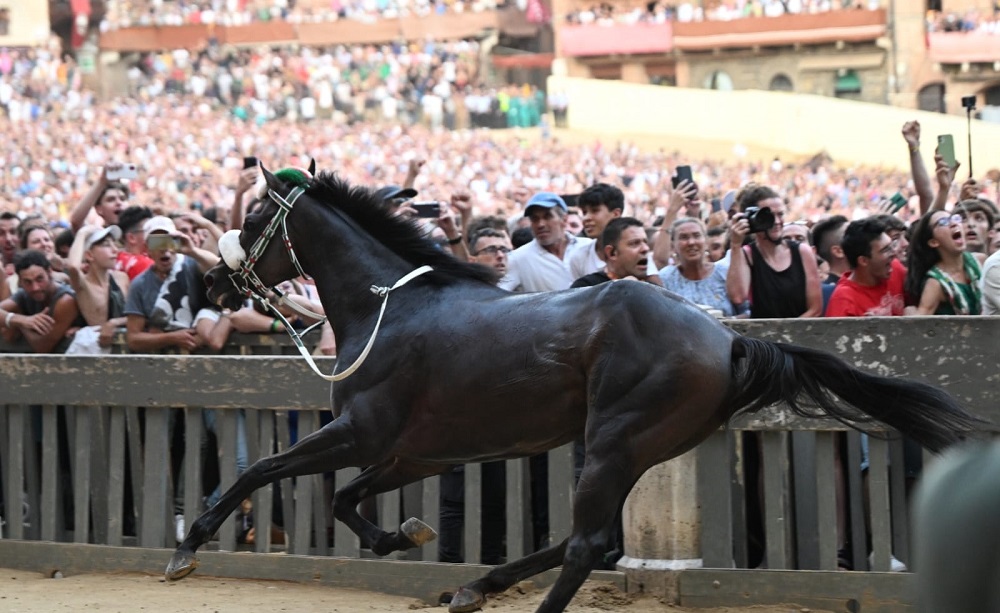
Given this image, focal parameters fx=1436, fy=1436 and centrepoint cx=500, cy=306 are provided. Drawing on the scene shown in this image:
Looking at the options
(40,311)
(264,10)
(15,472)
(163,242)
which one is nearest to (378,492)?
(163,242)

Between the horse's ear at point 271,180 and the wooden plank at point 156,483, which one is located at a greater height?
the horse's ear at point 271,180

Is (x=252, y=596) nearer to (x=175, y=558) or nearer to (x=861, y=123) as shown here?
(x=175, y=558)

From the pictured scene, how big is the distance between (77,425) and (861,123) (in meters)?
42.4

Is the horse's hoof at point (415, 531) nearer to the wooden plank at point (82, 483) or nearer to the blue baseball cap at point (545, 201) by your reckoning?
the wooden plank at point (82, 483)

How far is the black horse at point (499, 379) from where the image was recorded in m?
5.60

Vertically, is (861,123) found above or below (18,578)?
above

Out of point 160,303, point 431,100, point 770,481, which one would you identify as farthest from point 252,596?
point 431,100

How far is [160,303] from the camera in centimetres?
843

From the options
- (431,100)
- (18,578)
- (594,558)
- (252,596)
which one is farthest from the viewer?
(431,100)

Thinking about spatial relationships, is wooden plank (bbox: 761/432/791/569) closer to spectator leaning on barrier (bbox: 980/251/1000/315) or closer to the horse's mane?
spectator leaning on barrier (bbox: 980/251/1000/315)

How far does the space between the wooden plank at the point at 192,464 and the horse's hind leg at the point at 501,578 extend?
7.08 ft

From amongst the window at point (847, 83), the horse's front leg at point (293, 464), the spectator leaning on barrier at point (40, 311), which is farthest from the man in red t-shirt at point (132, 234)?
the window at point (847, 83)

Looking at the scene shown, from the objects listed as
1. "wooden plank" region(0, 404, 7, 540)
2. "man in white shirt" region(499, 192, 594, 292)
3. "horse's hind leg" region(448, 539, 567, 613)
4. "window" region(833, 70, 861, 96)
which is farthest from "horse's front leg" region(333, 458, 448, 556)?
"window" region(833, 70, 861, 96)

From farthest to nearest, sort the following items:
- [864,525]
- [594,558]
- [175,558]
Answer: [864,525] → [175,558] → [594,558]
